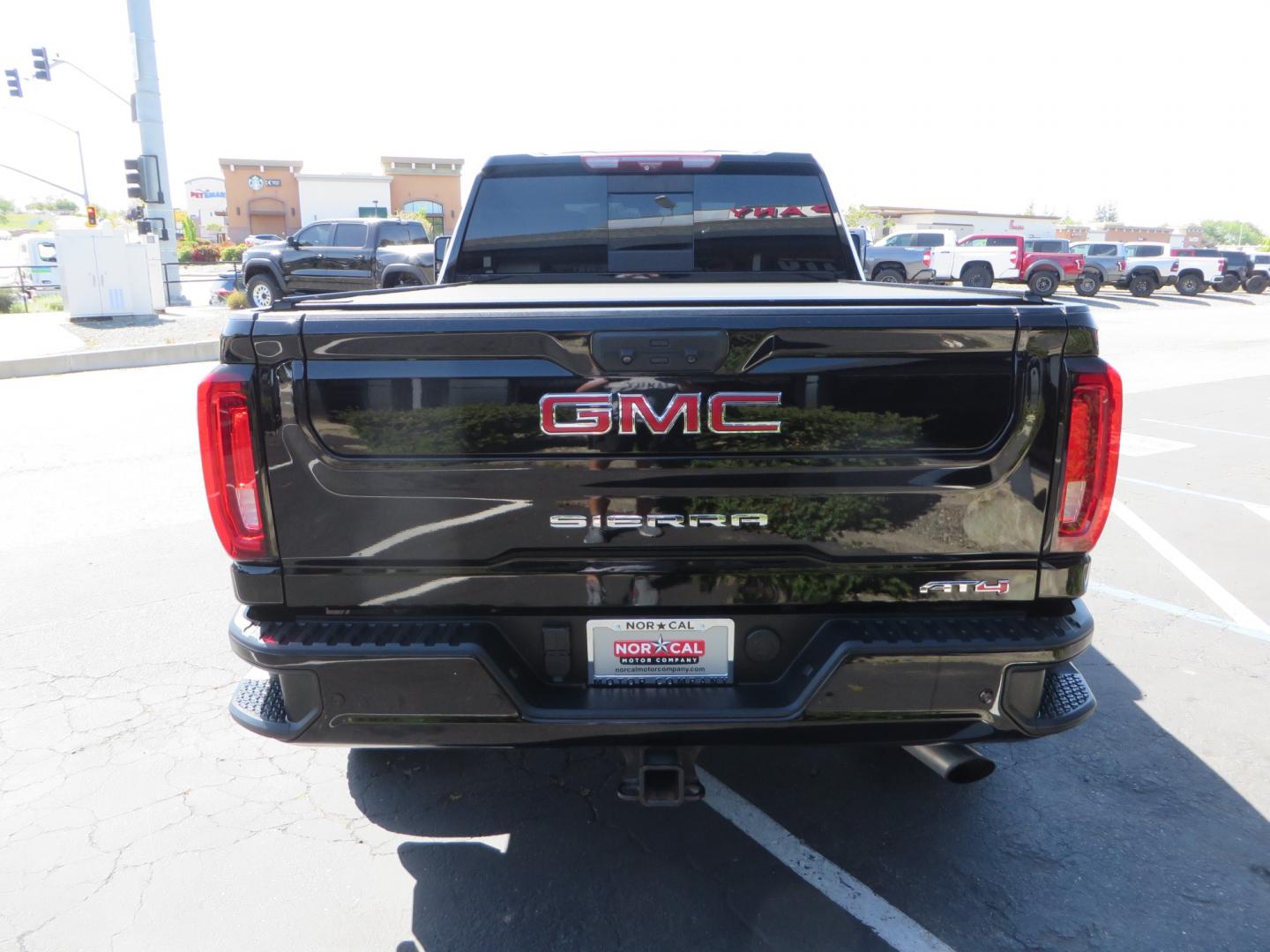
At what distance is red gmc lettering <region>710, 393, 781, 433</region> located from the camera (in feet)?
7.69

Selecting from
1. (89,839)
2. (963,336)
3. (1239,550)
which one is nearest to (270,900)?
(89,839)

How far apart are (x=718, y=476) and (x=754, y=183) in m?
2.75

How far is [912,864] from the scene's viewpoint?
2961 mm

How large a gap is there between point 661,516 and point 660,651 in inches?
15.3

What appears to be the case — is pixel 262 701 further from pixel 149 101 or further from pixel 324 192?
pixel 324 192

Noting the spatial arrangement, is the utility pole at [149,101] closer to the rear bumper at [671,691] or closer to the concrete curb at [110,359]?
the concrete curb at [110,359]

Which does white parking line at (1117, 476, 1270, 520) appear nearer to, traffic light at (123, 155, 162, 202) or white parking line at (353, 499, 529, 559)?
white parking line at (353, 499, 529, 559)

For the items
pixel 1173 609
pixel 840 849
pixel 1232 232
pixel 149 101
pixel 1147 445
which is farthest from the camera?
pixel 1232 232

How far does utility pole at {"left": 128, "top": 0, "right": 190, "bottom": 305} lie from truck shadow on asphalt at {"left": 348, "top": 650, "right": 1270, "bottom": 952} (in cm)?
2084

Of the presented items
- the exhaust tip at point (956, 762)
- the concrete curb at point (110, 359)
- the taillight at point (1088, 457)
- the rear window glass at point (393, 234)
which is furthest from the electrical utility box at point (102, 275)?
the taillight at point (1088, 457)

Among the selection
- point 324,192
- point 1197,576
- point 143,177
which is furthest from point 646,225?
point 324,192

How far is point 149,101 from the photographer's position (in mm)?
20391

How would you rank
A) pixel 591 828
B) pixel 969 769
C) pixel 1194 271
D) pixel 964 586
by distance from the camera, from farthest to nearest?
pixel 1194 271 → pixel 591 828 → pixel 969 769 → pixel 964 586

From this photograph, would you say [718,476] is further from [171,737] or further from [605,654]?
[171,737]
